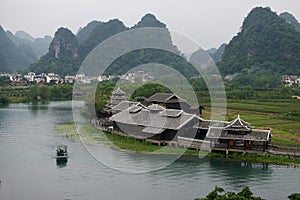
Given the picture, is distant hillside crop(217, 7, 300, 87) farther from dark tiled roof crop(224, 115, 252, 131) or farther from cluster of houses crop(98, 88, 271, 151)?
dark tiled roof crop(224, 115, 252, 131)

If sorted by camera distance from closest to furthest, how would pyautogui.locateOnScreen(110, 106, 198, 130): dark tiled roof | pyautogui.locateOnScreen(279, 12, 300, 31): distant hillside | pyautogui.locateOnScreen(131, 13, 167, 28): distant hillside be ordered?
pyautogui.locateOnScreen(110, 106, 198, 130): dark tiled roof, pyautogui.locateOnScreen(131, 13, 167, 28): distant hillside, pyautogui.locateOnScreen(279, 12, 300, 31): distant hillside

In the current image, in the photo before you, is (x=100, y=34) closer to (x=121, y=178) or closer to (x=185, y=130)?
(x=185, y=130)

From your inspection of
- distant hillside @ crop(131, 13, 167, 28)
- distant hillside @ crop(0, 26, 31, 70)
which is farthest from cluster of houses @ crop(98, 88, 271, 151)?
distant hillside @ crop(0, 26, 31, 70)

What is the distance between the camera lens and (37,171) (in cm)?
1738

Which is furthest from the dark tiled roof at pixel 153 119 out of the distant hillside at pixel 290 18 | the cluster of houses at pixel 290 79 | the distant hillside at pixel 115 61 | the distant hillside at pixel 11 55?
the distant hillside at pixel 11 55

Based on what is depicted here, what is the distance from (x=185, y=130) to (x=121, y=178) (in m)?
6.21

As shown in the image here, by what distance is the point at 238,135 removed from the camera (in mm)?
18922

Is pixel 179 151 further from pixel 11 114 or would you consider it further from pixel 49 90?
pixel 49 90

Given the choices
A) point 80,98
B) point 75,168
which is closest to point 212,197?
point 75,168

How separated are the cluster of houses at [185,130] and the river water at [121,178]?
1.13 m

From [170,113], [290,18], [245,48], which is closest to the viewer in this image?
[170,113]

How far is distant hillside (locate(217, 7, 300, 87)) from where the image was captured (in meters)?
55.5

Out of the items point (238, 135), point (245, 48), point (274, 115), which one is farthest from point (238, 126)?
point (245, 48)

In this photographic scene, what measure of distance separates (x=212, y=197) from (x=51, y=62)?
8917 centimetres
